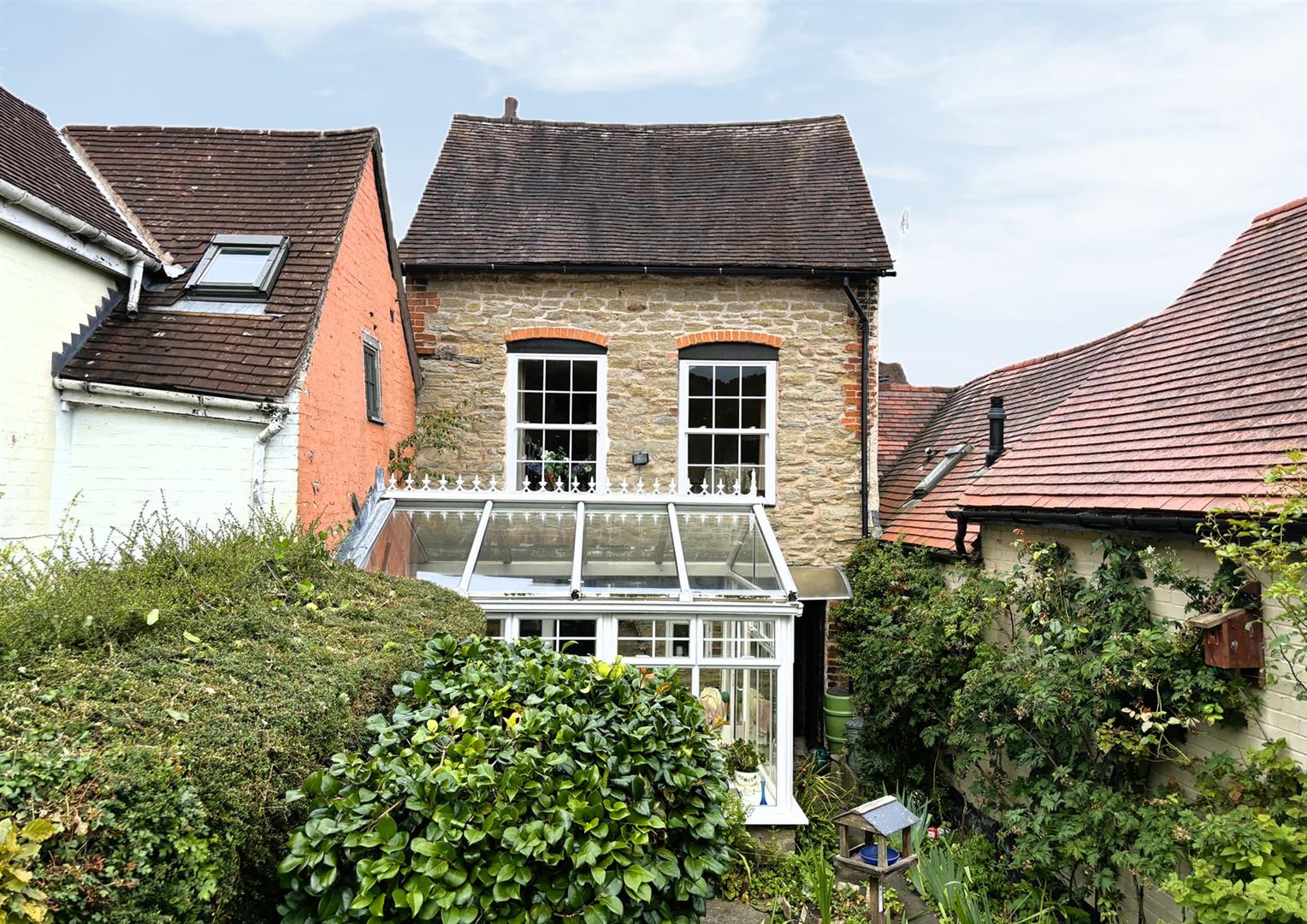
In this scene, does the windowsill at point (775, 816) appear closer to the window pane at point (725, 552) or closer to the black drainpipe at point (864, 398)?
the window pane at point (725, 552)

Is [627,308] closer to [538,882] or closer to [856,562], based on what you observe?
[856,562]

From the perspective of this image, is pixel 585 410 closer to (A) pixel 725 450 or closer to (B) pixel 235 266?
(A) pixel 725 450

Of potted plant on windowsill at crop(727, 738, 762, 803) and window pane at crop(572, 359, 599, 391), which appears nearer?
potted plant on windowsill at crop(727, 738, 762, 803)

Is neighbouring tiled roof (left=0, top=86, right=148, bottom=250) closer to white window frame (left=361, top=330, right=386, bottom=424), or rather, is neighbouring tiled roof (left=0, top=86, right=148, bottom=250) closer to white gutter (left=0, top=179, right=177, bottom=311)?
white gutter (left=0, top=179, right=177, bottom=311)

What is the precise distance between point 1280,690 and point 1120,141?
730cm

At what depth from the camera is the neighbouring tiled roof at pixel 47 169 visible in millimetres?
7281

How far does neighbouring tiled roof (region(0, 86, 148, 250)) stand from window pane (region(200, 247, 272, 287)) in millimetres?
754

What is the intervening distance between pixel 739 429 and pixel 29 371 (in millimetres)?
8036

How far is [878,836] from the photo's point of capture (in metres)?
5.70

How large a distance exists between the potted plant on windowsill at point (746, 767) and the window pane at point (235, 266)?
6930mm

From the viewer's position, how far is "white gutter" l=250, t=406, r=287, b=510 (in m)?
6.94

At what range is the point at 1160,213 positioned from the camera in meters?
10.9

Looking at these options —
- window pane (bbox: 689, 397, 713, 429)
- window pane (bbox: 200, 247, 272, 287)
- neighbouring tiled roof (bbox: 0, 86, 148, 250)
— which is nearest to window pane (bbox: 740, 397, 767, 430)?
window pane (bbox: 689, 397, 713, 429)

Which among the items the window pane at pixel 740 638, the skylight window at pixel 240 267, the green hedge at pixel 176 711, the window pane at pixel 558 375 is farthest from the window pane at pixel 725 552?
the skylight window at pixel 240 267
